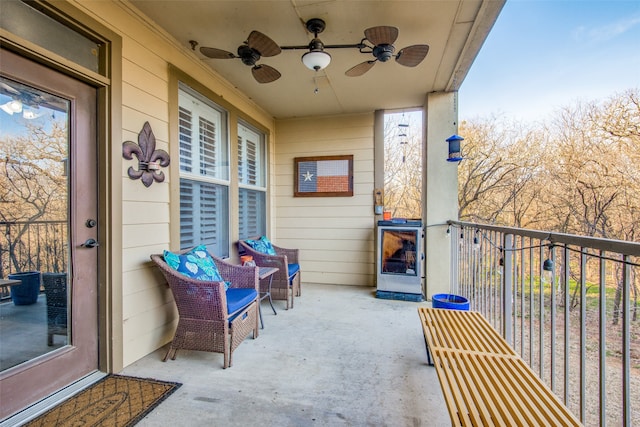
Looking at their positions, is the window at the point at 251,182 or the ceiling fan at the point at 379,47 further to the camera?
the window at the point at 251,182

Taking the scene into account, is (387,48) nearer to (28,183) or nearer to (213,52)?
(213,52)

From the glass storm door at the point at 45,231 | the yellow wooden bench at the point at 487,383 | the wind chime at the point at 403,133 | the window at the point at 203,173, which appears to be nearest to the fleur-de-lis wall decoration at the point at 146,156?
the glass storm door at the point at 45,231

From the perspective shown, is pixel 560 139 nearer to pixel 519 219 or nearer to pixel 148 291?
pixel 519 219

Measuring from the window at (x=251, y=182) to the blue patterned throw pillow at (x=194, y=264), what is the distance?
1384 mm

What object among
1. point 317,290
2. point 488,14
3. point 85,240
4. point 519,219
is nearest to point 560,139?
point 519,219

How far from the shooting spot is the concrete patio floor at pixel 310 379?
1.69 metres

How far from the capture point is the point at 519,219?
5.78 m

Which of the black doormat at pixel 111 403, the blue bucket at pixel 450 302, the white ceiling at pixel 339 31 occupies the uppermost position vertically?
the white ceiling at pixel 339 31

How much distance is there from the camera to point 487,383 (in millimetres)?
1285

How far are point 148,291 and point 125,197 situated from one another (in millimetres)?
814

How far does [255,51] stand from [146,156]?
1.27 meters

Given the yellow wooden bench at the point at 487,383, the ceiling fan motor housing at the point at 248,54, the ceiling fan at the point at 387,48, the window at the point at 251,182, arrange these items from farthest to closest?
the window at the point at 251,182 < the ceiling fan motor housing at the point at 248,54 < the ceiling fan at the point at 387,48 < the yellow wooden bench at the point at 487,383

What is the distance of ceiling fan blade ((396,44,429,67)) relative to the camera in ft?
7.48

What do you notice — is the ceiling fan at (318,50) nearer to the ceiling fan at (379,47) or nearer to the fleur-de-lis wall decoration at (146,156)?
the ceiling fan at (379,47)
